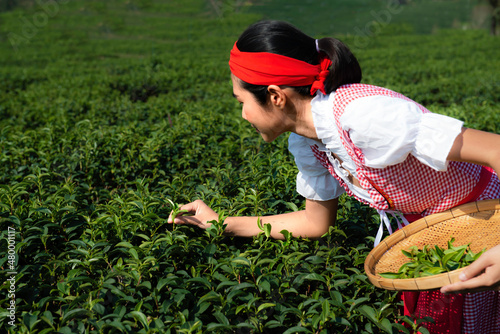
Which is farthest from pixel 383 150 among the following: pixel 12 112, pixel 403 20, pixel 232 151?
pixel 403 20

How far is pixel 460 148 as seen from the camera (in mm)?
1315

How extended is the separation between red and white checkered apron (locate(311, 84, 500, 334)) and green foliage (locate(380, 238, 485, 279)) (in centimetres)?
10

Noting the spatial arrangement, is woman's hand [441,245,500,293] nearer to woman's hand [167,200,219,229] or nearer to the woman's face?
the woman's face

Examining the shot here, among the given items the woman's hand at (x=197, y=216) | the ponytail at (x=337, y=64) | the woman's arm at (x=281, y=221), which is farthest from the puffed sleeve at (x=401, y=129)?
the woman's hand at (x=197, y=216)

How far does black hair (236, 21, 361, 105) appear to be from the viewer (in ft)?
4.79

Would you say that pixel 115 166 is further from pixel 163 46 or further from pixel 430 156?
pixel 163 46

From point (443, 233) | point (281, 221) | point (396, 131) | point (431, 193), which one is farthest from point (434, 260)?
point (281, 221)

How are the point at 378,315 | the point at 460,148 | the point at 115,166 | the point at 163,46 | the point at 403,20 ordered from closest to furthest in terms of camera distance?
the point at 460,148 < the point at 378,315 < the point at 115,166 < the point at 163,46 < the point at 403,20

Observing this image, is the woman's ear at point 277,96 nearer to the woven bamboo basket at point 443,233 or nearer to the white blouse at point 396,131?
the white blouse at point 396,131

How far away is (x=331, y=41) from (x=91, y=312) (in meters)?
1.21

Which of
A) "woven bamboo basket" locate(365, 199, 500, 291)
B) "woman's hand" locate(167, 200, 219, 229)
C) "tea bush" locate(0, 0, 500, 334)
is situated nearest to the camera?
"tea bush" locate(0, 0, 500, 334)

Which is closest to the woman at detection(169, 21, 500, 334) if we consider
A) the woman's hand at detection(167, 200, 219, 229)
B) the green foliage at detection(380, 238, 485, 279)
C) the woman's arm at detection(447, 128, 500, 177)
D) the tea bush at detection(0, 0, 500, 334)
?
the woman's arm at detection(447, 128, 500, 177)

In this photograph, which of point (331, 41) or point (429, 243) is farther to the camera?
point (429, 243)

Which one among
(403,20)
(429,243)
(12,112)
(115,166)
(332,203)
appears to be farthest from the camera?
(403,20)
